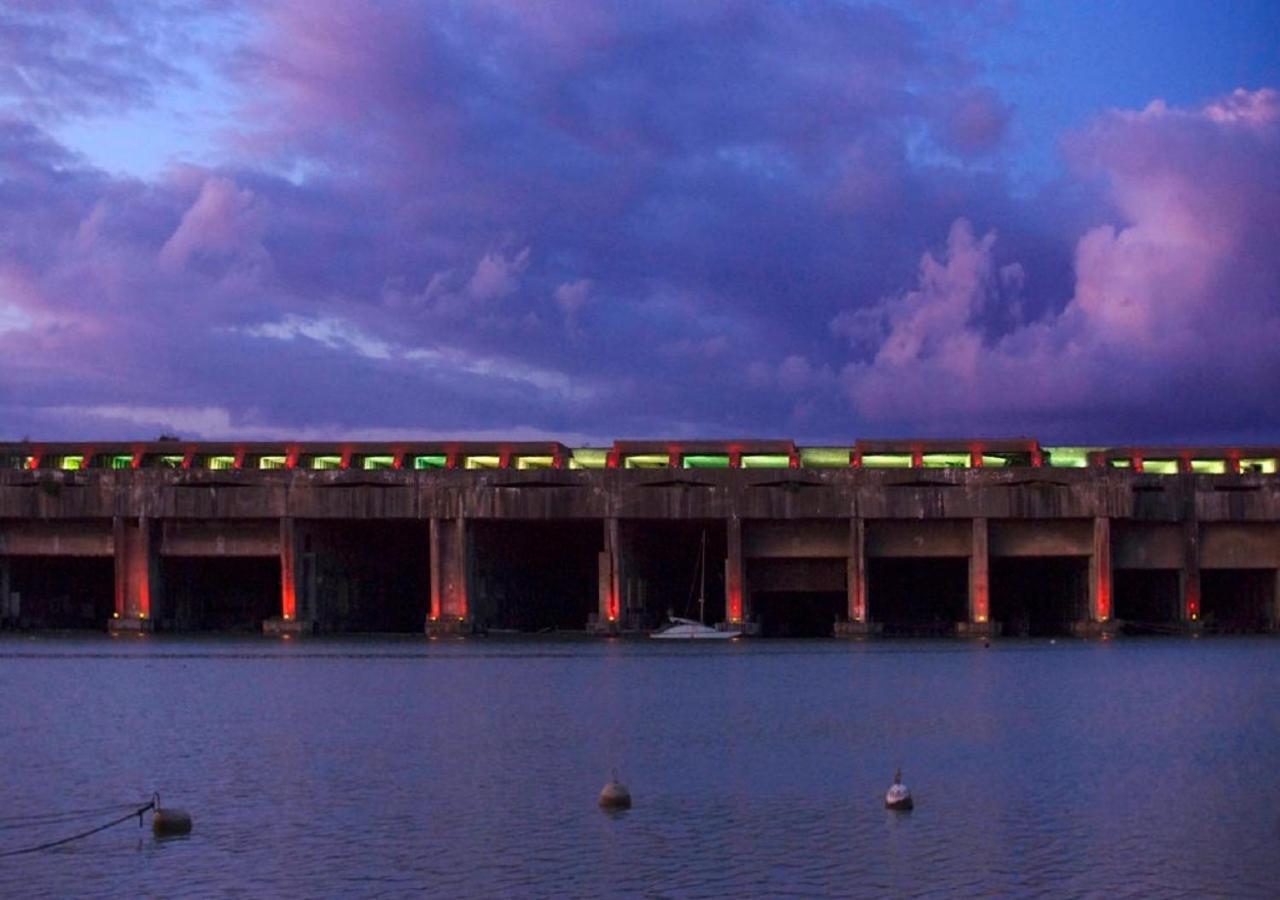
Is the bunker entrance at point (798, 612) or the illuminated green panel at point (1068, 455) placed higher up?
the illuminated green panel at point (1068, 455)

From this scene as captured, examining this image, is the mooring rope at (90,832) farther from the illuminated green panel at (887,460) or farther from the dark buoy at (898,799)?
the illuminated green panel at (887,460)

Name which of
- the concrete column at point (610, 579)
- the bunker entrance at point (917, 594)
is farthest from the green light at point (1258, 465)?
the concrete column at point (610, 579)

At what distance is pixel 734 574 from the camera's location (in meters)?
110

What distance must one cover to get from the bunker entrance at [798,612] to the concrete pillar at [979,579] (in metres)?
20.4

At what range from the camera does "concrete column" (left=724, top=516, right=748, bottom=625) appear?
109 m

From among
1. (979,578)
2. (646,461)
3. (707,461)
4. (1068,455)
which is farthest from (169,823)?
(1068,455)

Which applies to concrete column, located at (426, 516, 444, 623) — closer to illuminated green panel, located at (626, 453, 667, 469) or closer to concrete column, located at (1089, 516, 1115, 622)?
illuminated green panel, located at (626, 453, 667, 469)

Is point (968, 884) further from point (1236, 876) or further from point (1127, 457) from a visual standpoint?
point (1127, 457)

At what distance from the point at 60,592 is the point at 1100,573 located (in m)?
77.0

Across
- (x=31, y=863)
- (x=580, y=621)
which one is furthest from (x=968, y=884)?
(x=580, y=621)

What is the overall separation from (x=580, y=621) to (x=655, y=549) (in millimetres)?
18789

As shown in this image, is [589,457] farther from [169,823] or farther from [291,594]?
[169,823]

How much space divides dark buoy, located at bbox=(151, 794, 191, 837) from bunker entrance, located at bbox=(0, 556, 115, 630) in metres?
98.3

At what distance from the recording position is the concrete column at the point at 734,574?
358ft
